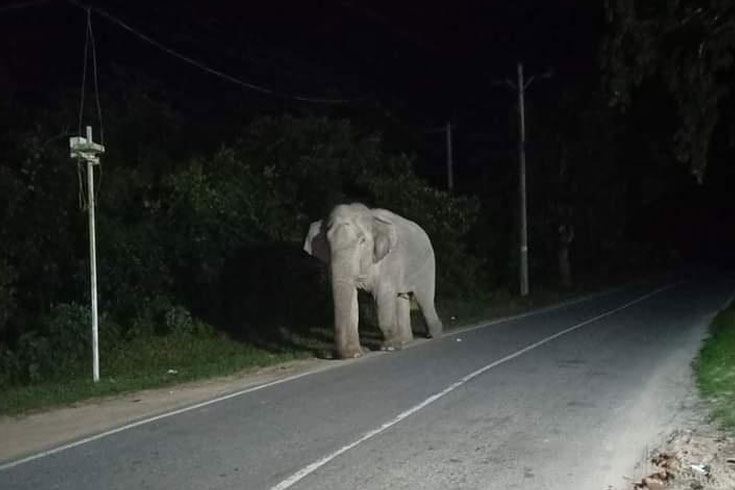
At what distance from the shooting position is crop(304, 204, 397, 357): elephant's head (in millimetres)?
17641

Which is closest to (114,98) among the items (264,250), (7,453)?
(264,250)

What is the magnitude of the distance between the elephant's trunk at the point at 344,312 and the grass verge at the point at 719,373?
591 centimetres

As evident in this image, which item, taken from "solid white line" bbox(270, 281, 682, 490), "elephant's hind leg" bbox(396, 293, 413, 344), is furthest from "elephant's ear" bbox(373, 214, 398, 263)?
"solid white line" bbox(270, 281, 682, 490)

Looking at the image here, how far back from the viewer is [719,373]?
47.5 ft

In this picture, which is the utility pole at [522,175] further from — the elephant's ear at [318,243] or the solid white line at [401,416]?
the elephant's ear at [318,243]

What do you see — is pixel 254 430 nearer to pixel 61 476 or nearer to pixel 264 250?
pixel 61 476

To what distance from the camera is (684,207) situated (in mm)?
90125

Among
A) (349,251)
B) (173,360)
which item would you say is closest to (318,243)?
(349,251)

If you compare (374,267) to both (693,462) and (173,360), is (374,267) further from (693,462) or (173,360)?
(693,462)

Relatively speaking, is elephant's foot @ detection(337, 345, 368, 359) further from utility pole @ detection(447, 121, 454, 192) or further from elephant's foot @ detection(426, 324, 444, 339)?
utility pole @ detection(447, 121, 454, 192)

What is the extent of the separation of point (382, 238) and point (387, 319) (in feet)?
5.30

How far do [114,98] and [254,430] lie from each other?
22.6 m

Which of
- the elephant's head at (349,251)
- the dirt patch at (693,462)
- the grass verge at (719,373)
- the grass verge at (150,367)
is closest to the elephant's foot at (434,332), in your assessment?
the elephant's head at (349,251)

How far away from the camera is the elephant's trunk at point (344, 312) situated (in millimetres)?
17547
